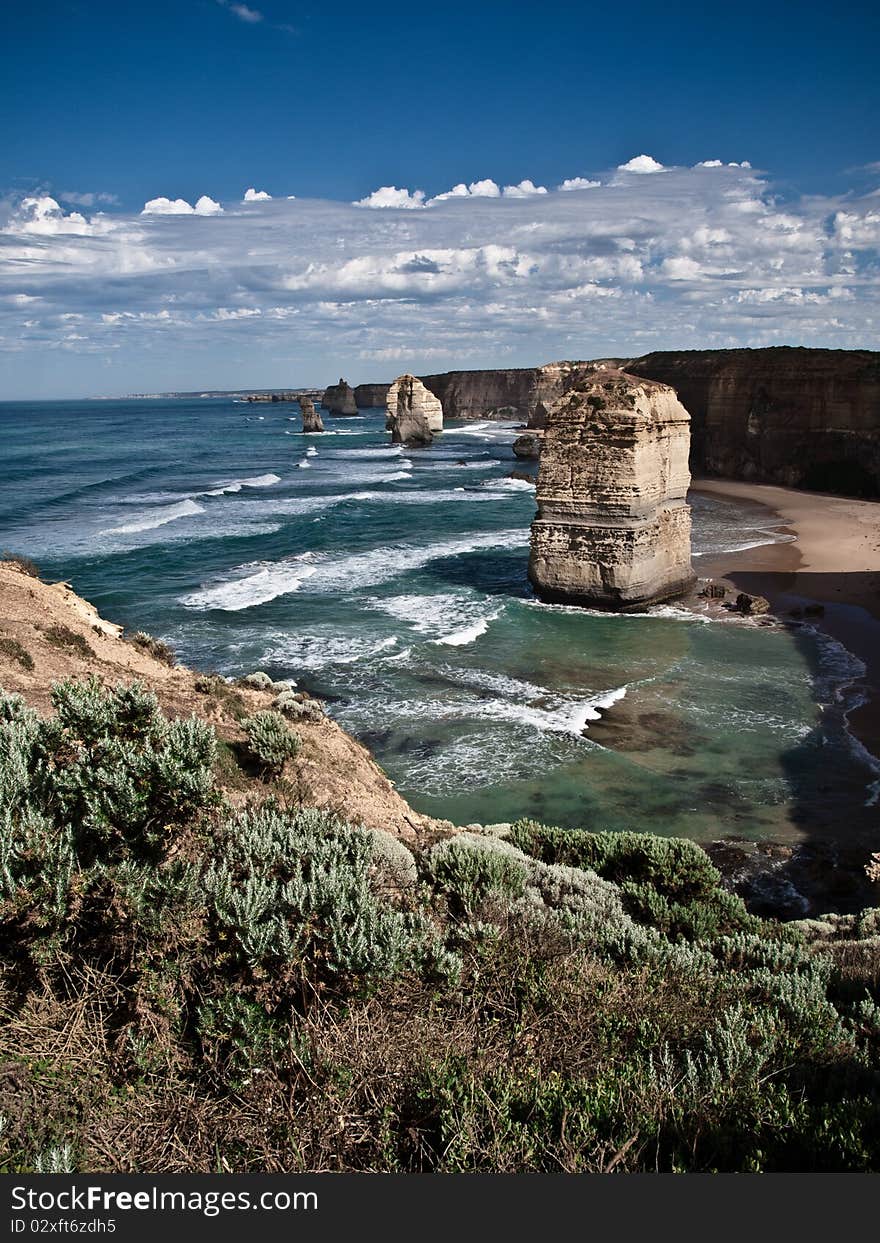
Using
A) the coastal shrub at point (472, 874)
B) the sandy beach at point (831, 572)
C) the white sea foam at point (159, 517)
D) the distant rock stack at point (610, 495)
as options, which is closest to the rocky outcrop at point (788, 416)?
the sandy beach at point (831, 572)

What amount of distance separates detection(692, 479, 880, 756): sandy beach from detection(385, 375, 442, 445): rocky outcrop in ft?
165

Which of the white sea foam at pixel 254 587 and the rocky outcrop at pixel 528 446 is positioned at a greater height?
the rocky outcrop at pixel 528 446

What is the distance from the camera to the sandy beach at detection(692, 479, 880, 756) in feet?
77.9

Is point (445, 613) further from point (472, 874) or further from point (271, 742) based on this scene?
point (472, 874)

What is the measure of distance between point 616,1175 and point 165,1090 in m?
2.39

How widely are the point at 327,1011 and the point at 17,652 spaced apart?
25.2 feet

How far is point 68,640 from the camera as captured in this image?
11.6 meters

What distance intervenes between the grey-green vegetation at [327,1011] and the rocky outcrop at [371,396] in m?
165

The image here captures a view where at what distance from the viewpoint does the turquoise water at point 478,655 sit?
1578 centimetres

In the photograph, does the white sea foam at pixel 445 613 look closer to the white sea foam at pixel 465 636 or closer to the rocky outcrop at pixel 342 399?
the white sea foam at pixel 465 636

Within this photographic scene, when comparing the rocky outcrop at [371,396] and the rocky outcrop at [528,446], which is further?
the rocky outcrop at [371,396]

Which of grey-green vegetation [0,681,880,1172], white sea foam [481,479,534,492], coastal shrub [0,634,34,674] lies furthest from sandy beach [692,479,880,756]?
white sea foam [481,479,534,492]

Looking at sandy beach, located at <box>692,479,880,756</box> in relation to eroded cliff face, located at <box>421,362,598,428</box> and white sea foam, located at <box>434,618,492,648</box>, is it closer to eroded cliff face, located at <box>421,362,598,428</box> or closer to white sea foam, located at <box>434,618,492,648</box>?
white sea foam, located at <box>434,618,492,648</box>

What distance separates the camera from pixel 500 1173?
3.30m
